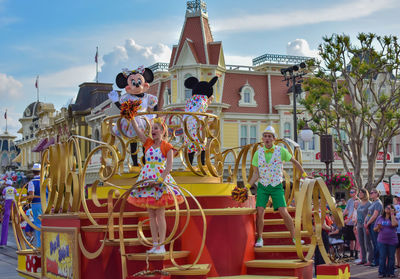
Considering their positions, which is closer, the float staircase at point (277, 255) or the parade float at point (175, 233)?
the parade float at point (175, 233)

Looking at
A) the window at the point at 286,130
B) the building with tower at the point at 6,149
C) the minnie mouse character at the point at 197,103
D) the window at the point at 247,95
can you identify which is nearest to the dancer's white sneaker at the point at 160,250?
the minnie mouse character at the point at 197,103

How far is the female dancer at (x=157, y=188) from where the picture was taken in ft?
20.7

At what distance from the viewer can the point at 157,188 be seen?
20.8 feet

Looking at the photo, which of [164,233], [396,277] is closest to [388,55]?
[396,277]

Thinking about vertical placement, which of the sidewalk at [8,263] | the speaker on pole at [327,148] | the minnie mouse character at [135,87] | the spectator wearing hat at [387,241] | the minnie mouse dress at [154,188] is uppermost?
the minnie mouse character at [135,87]

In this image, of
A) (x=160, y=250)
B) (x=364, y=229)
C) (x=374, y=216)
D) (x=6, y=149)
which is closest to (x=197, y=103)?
(x=160, y=250)

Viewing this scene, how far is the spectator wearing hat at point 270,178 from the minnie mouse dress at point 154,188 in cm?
119

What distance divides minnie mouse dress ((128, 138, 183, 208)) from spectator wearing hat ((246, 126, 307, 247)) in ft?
3.91

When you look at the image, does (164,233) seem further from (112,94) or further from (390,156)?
(390,156)

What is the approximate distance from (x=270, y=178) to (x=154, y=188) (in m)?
1.76

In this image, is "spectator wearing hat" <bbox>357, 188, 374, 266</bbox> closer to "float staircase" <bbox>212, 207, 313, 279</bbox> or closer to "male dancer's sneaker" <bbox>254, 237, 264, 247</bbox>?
"float staircase" <bbox>212, 207, 313, 279</bbox>

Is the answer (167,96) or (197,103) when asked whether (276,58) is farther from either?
(197,103)

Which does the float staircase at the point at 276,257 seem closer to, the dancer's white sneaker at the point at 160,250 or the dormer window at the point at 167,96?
the dancer's white sneaker at the point at 160,250

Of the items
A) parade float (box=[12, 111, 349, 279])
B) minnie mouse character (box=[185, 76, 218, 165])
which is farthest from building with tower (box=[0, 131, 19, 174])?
parade float (box=[12, 111, 349, 279])
